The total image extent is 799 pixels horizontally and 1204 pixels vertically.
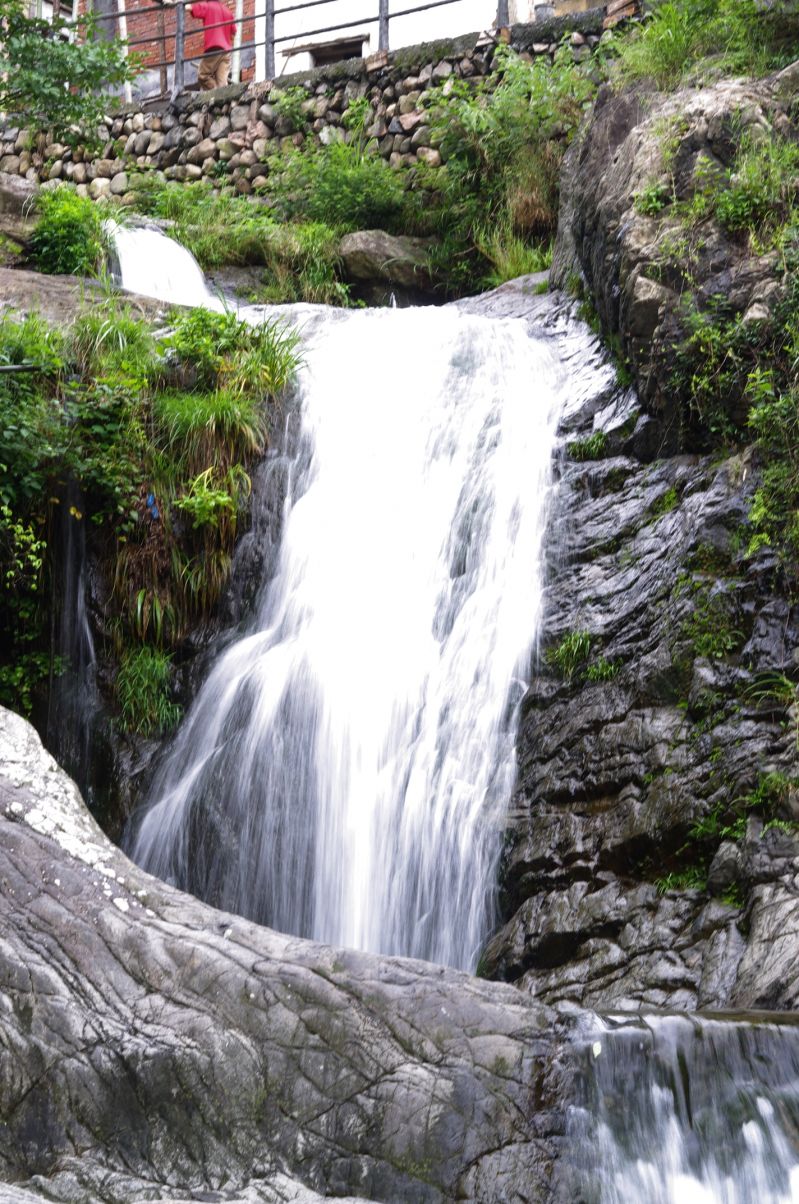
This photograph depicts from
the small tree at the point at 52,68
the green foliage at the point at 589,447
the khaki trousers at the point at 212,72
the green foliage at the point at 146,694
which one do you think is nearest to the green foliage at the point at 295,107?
the khaki trousers at the point at 212,72

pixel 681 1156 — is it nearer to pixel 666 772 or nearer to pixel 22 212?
pixel 666 772

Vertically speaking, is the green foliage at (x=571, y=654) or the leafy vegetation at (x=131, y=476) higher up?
the leafy vegetation at (x=131, y=476)

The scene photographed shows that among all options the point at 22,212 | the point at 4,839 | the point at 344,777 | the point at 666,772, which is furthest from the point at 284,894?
the point at 22,212

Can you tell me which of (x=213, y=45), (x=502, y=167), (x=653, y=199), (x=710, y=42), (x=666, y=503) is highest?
(x=213, y=45)

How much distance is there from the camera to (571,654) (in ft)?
20.2

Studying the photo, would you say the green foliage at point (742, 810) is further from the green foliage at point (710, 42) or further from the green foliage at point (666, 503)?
the green foliage at point (710, 42)

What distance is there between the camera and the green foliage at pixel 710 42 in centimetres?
859

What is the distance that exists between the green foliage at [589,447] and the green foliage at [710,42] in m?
3.07

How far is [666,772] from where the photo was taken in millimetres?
5387

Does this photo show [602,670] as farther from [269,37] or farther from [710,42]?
[269,37]

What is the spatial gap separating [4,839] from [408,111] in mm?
12497

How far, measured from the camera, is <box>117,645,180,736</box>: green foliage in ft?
23.1

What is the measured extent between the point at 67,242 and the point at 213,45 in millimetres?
8079

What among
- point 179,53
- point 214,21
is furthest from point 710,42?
point 214,21
